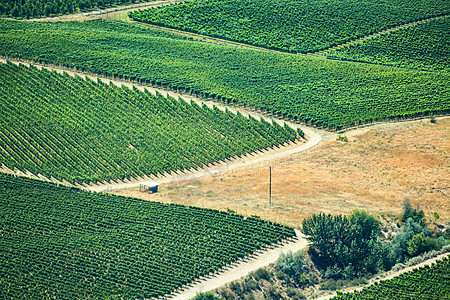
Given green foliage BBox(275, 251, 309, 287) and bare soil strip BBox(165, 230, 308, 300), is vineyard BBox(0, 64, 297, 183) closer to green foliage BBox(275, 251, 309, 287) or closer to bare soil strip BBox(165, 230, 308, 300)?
bare soil strip BBox(165, 230, 308, 300)

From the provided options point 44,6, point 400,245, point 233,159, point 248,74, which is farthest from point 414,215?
point 44,6

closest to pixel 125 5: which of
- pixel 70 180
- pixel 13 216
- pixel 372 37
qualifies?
pixel 372 37

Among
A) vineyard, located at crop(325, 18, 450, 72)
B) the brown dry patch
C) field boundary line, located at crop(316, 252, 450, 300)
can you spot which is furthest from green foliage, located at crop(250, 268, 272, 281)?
vineyard, located at crop(325, 18, 450, 72)

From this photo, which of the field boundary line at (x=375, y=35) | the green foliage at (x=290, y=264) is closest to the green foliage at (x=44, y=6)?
the field boundary line at (x=375, y=35)

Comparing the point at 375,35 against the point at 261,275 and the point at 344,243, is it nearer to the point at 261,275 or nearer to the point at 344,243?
the point at 344,243

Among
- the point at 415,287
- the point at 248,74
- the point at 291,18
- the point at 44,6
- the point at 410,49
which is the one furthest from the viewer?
the point at 44,6
